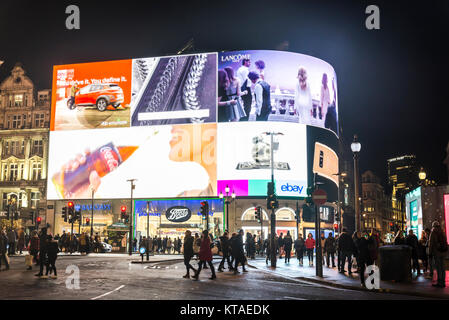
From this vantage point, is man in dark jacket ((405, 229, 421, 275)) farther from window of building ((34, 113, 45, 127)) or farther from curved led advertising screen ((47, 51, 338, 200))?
window of building ((34, 113, 45, 127))

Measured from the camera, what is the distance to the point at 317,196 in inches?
779

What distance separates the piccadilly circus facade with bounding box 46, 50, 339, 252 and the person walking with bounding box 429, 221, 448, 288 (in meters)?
44.4

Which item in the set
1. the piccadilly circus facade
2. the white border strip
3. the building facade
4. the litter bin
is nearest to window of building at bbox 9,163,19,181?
the building facade

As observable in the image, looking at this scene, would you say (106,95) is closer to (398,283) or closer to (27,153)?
(27,153)

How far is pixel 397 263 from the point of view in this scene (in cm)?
1736

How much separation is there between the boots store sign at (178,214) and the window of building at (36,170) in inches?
820

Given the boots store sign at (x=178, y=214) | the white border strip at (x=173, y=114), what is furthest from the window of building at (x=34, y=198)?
the boots store sign at (x=178, y=214)

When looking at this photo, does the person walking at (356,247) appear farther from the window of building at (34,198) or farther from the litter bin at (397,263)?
the window of building at (34,198)

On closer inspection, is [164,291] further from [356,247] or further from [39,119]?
[39,119]

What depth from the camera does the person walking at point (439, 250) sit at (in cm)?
1551

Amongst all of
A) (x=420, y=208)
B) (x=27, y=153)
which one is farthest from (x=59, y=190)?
(x=420, y=208)

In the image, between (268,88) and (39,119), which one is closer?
(268,88)

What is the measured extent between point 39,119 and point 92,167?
40.2ft

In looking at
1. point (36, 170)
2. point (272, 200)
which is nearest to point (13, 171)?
point (36, 170)
